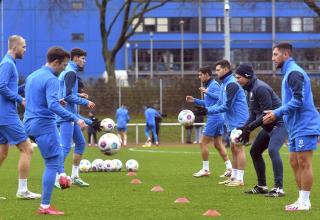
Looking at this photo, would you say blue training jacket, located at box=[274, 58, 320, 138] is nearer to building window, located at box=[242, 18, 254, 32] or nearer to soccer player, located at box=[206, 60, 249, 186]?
soccer player, located at box=[206, 60, 249, 186]

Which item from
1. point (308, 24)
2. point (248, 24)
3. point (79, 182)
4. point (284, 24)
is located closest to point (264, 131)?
point (79, 182)

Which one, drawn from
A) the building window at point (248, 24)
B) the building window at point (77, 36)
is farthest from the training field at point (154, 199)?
the building window at point (248, 24)

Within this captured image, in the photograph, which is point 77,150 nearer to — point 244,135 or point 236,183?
point 236,183

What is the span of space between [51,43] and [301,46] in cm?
2815

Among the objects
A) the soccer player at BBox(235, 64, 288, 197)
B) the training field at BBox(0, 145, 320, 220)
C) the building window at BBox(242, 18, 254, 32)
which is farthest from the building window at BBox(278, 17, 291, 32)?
the soccer player at BBox(235, 64, 288, 197)

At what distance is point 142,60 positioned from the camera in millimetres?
Answer: 78812

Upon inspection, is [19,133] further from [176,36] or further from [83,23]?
[176,36]

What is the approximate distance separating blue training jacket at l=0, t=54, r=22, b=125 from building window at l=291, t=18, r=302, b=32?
7176cm

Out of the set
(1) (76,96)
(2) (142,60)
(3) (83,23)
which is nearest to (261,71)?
(2) (142,60)

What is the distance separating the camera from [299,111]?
9766 mm

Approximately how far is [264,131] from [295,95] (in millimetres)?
2369

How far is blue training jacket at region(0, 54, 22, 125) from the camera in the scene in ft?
36.8

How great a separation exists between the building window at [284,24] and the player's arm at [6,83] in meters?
71.3

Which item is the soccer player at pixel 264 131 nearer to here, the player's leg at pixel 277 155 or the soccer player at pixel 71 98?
the player's leg at pixel 277 155
